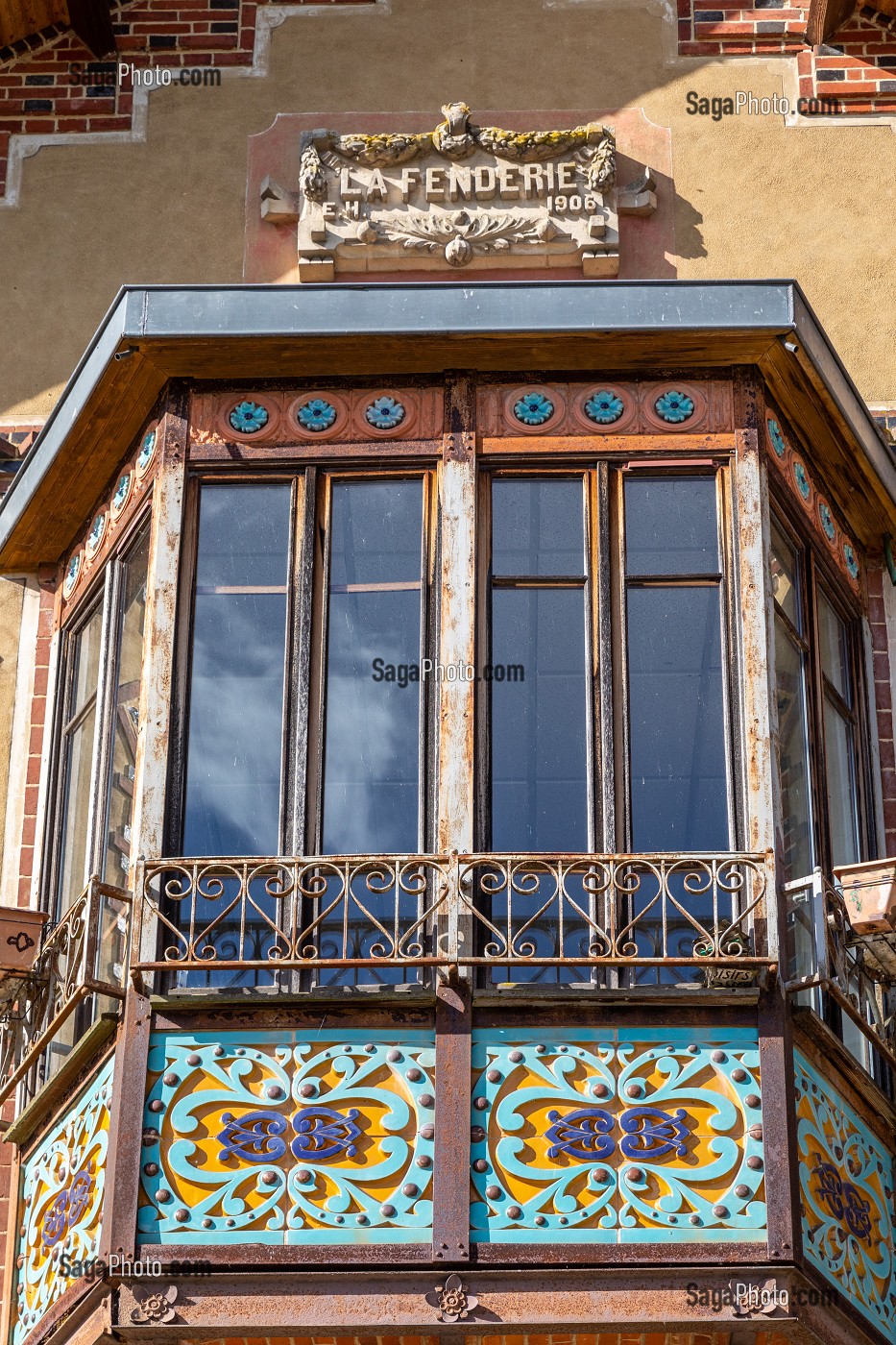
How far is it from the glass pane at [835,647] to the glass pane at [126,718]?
2.83m

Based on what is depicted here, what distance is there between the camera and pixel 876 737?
11156 millimetres

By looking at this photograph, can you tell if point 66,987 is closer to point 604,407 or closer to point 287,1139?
point 287,1139

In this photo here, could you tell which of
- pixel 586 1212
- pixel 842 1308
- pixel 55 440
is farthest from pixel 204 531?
pixel 842 1308

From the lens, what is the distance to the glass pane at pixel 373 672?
32.3 feet

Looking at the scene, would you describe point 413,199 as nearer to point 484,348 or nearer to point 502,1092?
point 484,348

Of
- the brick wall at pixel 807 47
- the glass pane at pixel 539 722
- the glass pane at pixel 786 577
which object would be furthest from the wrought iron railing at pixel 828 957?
the brick wall at pixel 807 47

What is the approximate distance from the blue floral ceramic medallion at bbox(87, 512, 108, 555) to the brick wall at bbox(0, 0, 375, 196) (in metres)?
2.18

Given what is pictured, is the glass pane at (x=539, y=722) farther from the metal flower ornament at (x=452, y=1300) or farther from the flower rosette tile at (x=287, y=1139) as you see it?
the metal flower ornament at (x=452, y=1300)

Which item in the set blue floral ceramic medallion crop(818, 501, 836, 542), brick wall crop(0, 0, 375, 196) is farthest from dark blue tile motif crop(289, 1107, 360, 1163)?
brick wall crop(0, 0, 375, 196)

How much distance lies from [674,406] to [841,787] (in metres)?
1.76

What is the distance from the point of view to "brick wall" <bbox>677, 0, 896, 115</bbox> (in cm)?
1255

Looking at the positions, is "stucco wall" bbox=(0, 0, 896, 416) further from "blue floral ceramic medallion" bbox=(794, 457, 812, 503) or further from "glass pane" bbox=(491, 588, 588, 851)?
"glass pane" bbox=(491, 588, 588, 851)

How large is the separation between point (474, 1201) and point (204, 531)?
2.94 m

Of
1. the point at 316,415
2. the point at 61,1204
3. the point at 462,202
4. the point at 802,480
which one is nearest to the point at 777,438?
the point at 802,480
